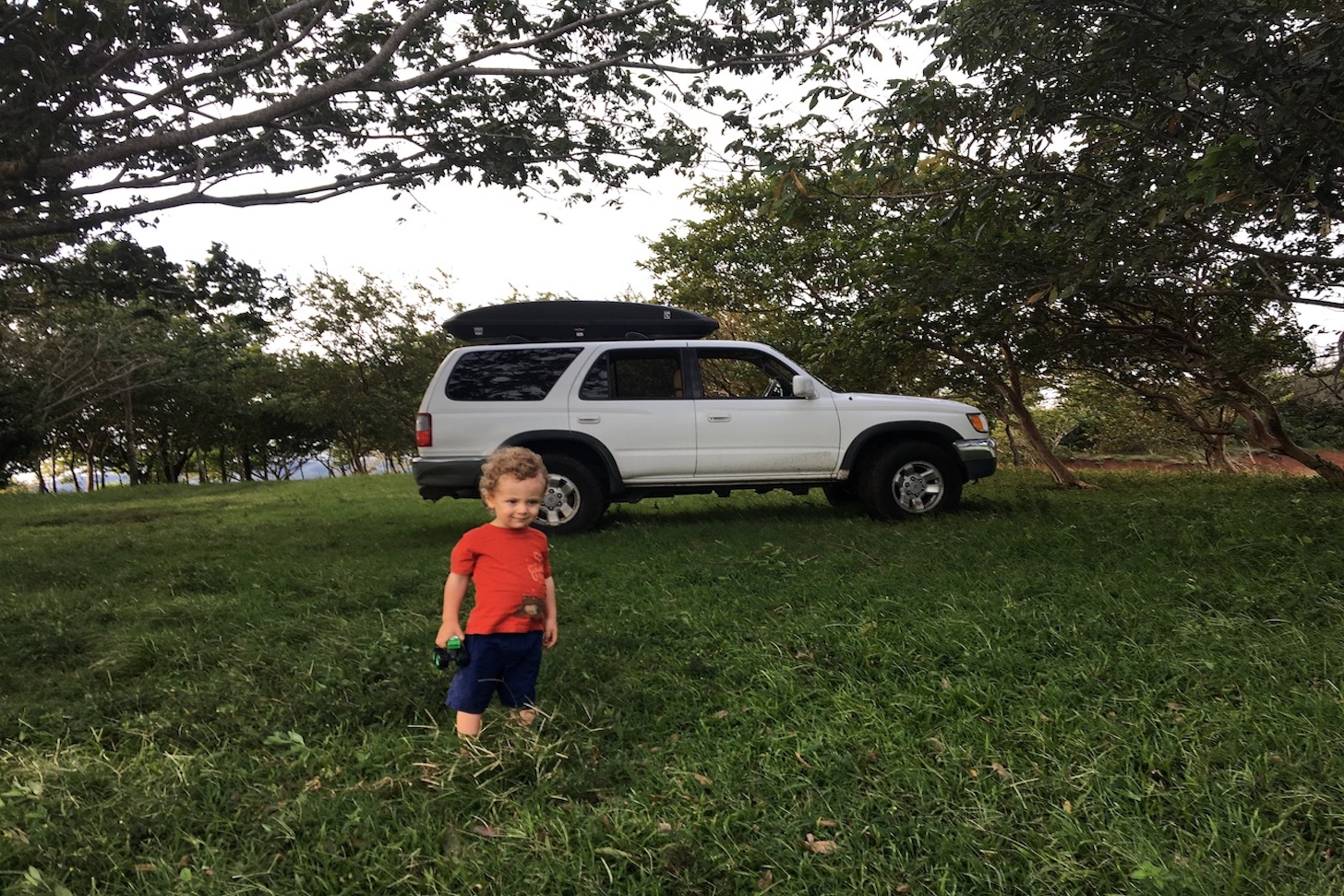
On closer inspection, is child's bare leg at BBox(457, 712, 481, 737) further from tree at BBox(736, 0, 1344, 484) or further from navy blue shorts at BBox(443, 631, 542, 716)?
tree at BBox(736, 0, 1344, 484)

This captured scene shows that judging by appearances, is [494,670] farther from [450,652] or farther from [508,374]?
[508,374]

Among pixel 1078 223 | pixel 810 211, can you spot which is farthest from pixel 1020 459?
pixel 810 211

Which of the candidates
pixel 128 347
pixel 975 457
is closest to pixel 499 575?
pixel 975 457

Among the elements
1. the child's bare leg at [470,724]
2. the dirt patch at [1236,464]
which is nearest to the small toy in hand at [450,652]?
the child's bare leg at [470,724]

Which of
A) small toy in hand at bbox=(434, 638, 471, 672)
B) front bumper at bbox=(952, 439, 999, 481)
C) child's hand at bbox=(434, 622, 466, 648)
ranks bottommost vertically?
small toy in hand at bbox=(434, 638, 471, 672)

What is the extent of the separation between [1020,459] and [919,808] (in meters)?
19.1

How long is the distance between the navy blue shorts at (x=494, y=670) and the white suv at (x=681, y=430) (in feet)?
14.8

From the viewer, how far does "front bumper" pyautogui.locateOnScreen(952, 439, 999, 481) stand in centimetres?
797

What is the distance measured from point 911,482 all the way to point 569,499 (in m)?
3.31

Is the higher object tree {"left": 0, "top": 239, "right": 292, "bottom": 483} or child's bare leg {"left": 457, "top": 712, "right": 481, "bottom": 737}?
tree {"left": 0, "top": 239, "right": 292, "bottom": 483}

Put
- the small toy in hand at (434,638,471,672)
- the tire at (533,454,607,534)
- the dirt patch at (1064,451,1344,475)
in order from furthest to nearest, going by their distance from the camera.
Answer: the dirt patch at (1064,451,1344,475) < the tire at (533,454,607,534) < the small toy in hand at (434,638,471,672)

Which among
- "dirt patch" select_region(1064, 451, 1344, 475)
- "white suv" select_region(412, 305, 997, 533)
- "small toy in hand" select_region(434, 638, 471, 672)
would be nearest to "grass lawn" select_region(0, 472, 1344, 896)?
"small toy in hand" select_region(434, 638, 471, 672)

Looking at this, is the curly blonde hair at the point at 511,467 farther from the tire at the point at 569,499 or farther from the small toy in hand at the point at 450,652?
the tire at the point at 569,499

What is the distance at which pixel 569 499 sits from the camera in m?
7.83
